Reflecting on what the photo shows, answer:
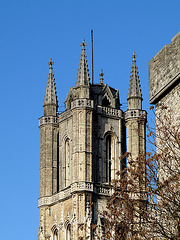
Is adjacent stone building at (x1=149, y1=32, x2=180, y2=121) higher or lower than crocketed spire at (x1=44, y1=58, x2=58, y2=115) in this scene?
lower

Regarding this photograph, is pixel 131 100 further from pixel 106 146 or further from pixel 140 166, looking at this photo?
pixel 140 166

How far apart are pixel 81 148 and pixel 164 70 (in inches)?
1529

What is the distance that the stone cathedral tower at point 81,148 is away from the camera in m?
52.1

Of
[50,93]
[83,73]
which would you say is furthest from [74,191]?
[50,93]

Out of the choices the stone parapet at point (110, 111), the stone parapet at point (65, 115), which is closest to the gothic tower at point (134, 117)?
the stone parapet at point (110, 111)

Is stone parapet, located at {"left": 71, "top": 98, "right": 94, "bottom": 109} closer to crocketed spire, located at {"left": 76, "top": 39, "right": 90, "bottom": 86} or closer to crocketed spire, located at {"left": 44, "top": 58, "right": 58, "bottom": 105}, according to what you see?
crocketed spire, located at {"left": 76, "top": 39, "right": 90, "bottom": 86}

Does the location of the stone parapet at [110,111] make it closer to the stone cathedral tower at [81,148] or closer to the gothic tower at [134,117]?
the stone cathedral tower at [81,148]

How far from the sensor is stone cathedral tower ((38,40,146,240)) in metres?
52.1

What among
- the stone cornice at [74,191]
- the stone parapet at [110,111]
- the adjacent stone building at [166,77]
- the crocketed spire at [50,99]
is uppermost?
the crocketed spire at [50,99]

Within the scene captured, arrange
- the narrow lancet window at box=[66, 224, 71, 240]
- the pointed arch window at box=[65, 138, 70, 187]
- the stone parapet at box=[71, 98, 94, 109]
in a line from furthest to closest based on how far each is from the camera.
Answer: the pointed arch window at box=[65, 138, 70, 187]
the stone parapet at box=[71, 98, 94, 109]
the narrow lancet window at box=[66, 224, 71, 240]

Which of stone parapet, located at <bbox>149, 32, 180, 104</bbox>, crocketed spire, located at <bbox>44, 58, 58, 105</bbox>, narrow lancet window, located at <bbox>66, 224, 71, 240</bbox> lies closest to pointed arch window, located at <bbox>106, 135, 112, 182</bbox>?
narrow lancet window, located at <bbox>66, 224, 71, 240</bbox>

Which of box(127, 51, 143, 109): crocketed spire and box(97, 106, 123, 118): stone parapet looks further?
box(127, 51, 143, 109): crocketed spire

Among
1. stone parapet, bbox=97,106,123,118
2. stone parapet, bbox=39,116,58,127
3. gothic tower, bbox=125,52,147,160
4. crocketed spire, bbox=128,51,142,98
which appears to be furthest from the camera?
crocketed spire, bbox=128,51,142,98

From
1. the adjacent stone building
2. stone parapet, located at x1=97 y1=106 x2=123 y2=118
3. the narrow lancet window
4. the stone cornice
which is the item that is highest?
stone parapet, located at x1=97 y1=106 x2=123 y2=118
